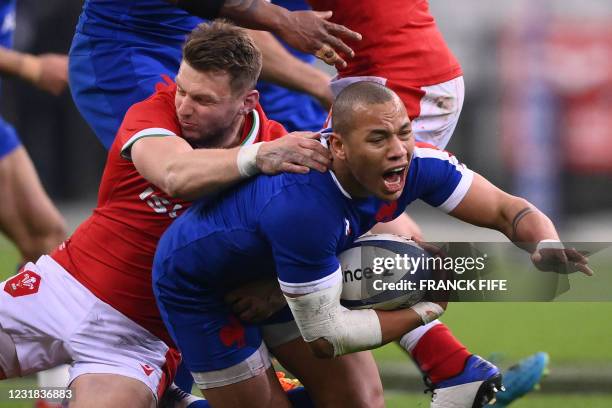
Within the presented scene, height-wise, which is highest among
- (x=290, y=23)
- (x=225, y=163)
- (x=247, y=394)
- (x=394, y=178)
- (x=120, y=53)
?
(x=290, y=23)

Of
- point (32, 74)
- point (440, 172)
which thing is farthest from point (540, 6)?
point (440, 172)

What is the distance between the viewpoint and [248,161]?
3.93 metres

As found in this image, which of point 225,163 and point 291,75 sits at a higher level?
point 291,75

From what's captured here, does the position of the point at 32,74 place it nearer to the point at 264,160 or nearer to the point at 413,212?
the point at 264,160

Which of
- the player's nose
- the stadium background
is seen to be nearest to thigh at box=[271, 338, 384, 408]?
the player's nose

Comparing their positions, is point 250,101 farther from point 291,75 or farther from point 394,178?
point 394,178

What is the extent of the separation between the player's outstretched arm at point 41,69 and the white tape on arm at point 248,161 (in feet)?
6.37

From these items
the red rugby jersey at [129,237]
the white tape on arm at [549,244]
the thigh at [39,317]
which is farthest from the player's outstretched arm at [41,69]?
the white tape on arm at [549,244]

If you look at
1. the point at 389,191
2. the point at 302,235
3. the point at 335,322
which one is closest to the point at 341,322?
the point at 335,322

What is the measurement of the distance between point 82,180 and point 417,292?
764cm

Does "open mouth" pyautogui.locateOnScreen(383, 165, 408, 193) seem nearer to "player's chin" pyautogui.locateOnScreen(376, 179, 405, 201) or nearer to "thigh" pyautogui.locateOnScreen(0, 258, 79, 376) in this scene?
"player's chin" pyautogui.locateOnScreen(376, 179, 405, 201)

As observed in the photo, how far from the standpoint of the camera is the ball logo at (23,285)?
4.55 m

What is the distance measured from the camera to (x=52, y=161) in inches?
447

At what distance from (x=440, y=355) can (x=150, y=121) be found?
4.84ft
